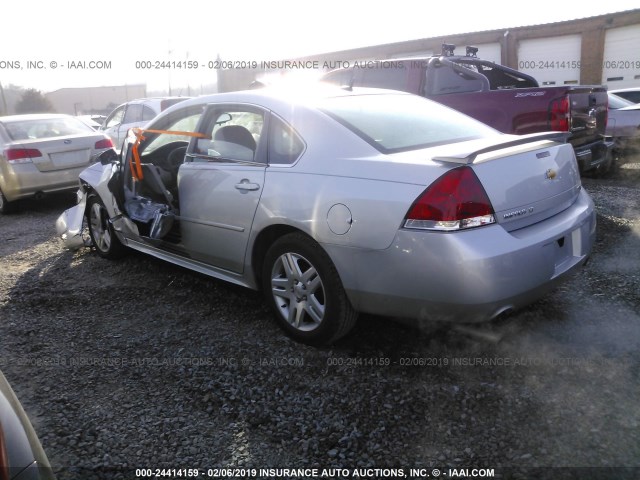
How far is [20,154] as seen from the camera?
7.61 metres

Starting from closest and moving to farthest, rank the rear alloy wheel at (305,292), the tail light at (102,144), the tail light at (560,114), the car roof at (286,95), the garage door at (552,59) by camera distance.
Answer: the rear alloy wheel at (305,292)
the car roof at (286,95)
the tail light at (560,114)
the tail light at (102,144)
the garage door at (552,59)

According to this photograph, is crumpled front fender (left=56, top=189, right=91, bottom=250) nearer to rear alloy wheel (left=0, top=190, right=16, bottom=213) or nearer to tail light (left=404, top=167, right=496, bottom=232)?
rear alloy wheel (left=0, top=190, right=16, bottom=213)

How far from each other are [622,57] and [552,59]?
271 cm

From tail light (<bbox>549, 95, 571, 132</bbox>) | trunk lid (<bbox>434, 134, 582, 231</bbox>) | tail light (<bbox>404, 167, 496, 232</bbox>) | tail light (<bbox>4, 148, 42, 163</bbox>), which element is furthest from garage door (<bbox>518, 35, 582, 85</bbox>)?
tail light (<bbox>404, 167, 496, 232</bbox>)

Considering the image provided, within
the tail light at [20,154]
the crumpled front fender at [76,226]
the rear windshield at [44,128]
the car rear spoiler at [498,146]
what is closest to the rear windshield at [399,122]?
the car rear spoiler at [498,146]

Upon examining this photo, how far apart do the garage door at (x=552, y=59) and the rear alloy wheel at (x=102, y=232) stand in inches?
832

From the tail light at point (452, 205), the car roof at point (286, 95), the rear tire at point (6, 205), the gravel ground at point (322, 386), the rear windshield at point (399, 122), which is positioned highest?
the car roof at point (286, 95)

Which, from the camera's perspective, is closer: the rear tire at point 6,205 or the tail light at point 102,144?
the rear tire at point 6,205

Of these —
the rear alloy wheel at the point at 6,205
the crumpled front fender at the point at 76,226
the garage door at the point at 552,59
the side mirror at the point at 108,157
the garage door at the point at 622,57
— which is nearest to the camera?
the side mirror at the point at 108,157

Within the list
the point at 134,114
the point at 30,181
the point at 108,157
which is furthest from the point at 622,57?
the point at 108,157

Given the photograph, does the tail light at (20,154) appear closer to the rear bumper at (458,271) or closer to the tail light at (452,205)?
the rear bumper at (458,271)

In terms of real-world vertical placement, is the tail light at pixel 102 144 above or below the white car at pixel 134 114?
below

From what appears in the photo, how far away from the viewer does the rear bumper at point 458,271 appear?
253cm

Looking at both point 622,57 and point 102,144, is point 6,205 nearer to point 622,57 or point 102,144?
point 102,144
